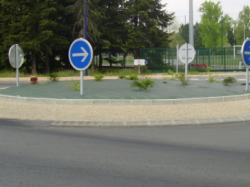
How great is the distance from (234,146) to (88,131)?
3065 mm

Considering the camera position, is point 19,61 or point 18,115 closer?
point 18,115

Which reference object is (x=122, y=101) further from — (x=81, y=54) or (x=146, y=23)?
(x=146, y=23)

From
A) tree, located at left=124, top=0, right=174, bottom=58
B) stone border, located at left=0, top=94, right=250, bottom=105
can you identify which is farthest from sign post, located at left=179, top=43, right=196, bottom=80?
tree, located at left=124, top=0, right=174, bottom=58

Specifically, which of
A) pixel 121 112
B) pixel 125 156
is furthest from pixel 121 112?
pixel 125 156

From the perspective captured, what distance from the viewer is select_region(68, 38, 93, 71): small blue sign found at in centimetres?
1094

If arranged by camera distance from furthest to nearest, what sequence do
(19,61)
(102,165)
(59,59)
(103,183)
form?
(59,59)
(19,61)
(102,165)
(103,183)

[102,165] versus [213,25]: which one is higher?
[213,25]

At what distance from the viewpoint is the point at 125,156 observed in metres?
5.60

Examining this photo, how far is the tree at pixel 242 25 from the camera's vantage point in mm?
69463

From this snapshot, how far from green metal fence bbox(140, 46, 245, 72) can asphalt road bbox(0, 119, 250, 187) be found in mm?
23375

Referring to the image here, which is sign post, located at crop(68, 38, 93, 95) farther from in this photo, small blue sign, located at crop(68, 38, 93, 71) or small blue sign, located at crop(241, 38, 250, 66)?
small blue sign, located at crop(241, 38, 250, 66)

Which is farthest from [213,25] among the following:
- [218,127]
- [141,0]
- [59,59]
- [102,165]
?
[102,165]

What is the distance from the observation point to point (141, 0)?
3366 cm

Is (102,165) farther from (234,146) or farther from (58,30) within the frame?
(58,30)
